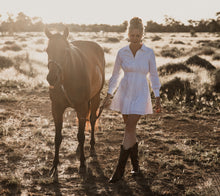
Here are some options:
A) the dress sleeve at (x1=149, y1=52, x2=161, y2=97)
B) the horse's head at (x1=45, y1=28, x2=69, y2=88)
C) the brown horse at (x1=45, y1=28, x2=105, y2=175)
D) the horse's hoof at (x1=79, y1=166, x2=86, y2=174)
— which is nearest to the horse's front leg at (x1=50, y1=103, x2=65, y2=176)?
the brown horse at (x1=45, y1=28, x2=105, y2=175)

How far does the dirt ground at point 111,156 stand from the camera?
3693 mm

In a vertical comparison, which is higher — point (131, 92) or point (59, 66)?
point (59, 66)

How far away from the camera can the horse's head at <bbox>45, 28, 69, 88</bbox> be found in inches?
133

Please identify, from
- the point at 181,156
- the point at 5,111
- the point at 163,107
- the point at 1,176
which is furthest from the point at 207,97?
the point at 1,176

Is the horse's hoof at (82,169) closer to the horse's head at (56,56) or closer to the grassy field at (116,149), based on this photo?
the grassy field at (116,149)

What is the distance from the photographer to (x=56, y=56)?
3.48 metres

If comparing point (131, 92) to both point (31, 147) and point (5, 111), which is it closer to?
point (31, 147)

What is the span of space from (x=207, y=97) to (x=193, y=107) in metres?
1.31

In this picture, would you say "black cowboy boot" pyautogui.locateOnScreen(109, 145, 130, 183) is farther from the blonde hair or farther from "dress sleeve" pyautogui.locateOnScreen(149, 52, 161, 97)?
the blonde hair

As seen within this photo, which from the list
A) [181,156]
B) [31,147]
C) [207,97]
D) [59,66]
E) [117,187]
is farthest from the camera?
[207,97]

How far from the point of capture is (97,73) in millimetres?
5391

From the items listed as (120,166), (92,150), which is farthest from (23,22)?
(120,166)

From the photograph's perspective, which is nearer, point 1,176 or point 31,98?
point 1,176

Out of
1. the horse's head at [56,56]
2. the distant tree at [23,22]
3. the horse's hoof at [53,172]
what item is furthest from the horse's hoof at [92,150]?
the distant tree at [23,22]
